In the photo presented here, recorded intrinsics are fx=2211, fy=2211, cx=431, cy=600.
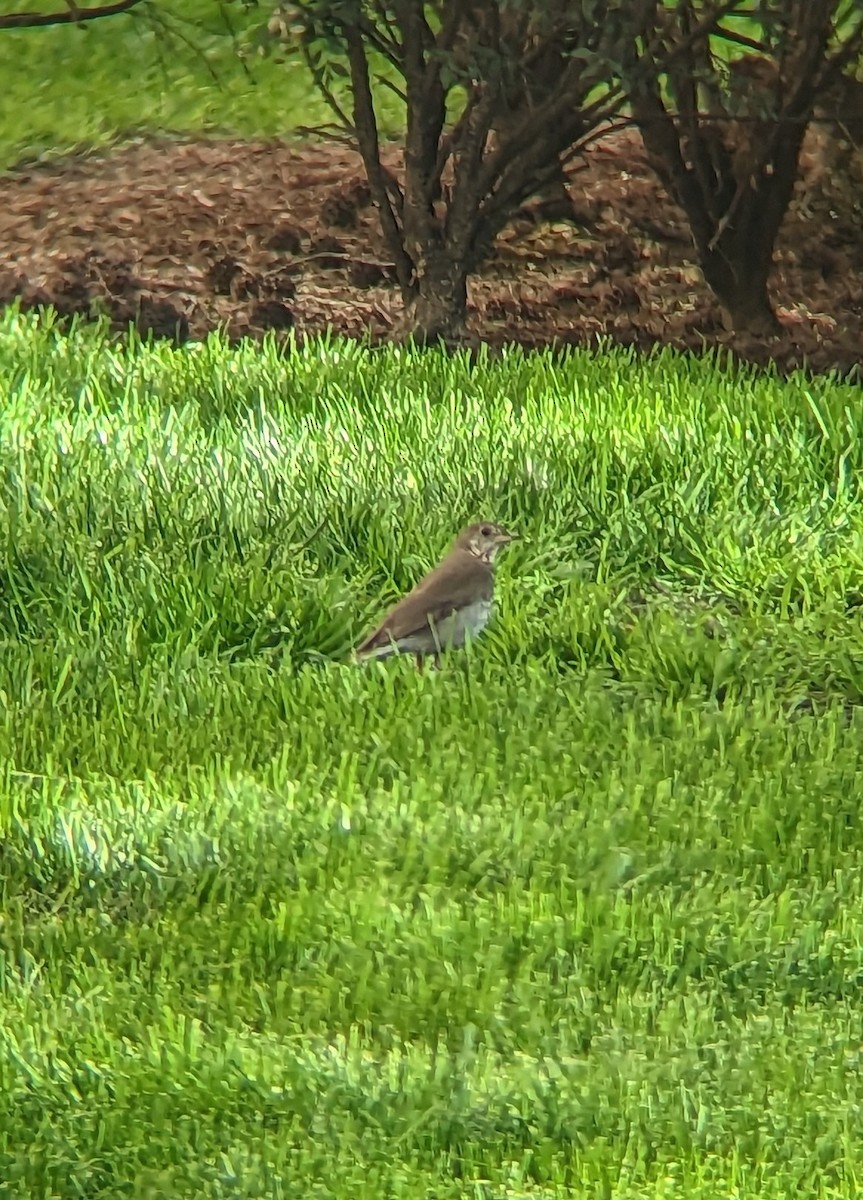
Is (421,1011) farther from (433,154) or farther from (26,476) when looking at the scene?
(433,154)

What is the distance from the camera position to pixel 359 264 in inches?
501

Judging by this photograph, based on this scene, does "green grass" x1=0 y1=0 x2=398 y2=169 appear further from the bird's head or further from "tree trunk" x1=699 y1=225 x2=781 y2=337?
the bird's head

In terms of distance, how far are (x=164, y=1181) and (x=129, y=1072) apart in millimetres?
370

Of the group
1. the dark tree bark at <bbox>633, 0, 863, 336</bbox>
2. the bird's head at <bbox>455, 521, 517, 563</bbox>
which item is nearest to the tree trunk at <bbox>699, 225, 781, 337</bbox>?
the dark tree bark at <bbox>633, 0, 863, 336</bbox>

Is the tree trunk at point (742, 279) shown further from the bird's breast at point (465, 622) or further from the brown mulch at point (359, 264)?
the bird's breast at point (465, 622)

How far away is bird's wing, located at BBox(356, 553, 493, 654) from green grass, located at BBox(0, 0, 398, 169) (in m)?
8.56

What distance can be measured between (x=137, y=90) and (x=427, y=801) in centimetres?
1131

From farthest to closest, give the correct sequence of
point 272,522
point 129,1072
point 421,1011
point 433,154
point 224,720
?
point 433,154
point 272,522
point 224,720
point 421,1011
point 129,1072

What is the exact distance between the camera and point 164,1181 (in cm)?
387

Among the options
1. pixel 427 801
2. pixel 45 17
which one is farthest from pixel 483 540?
pixel 45 17

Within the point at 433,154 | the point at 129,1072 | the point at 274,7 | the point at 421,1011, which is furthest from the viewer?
the point at 433,154

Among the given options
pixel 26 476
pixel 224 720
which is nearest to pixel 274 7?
pixel 26 476

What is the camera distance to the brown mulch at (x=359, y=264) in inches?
472

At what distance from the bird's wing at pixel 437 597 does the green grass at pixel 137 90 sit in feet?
28.1
